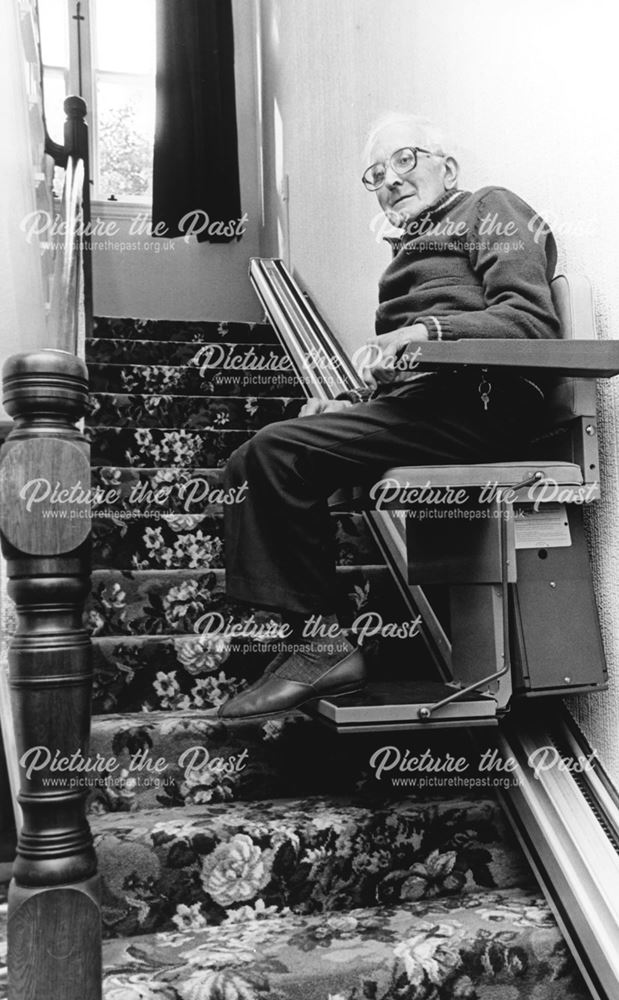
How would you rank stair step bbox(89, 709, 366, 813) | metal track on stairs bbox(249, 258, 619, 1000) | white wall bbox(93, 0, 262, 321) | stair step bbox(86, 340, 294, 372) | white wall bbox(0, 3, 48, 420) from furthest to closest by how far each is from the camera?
white wall bbox(93, 0, 262, 321) → stair step bbox(86, 340, 294, 372) → white wall bbox(0, 3, 48, 420) → stair step bbox(89, 709, 366, 813) → metal track on stairs bbox(249, 258, 619, 1000)

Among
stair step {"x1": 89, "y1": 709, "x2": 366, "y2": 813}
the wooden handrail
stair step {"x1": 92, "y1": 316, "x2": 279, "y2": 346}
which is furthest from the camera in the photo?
stair step {"x1": 92, "y1": 316, "x2": 279, "y2": 346}

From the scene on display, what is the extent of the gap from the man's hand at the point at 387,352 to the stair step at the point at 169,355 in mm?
2018

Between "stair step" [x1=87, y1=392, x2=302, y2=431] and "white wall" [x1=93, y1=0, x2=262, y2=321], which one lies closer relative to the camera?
"stair step" [x1=87, y1=392, x2=302, y2=431]

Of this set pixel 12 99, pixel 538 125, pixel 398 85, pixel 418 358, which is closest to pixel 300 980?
pixel 418 358

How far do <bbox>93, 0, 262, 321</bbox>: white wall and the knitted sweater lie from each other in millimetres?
3360

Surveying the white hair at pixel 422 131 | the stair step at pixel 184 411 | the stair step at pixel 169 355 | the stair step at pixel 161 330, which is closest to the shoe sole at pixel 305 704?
the white hair at pixel 422 131

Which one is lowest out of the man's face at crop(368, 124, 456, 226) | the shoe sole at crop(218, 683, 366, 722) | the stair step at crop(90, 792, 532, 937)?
the stair step at crop(90, 792, 532, 937)

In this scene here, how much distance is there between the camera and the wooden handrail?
2.54m

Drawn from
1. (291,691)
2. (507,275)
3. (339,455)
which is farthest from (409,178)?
(291,691)

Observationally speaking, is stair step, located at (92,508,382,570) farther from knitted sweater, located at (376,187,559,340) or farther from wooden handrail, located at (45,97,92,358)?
knitted sweater, located at (376,187,559,340)

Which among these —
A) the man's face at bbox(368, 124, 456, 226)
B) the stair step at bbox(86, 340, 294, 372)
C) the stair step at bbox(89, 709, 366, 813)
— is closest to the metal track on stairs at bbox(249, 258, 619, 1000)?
the stair step at bbox(89, 709, 366, 813)

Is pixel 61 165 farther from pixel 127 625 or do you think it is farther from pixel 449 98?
pixel 127 625

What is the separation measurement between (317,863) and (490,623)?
1.59ft

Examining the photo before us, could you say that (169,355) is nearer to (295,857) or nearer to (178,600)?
(178,600)
